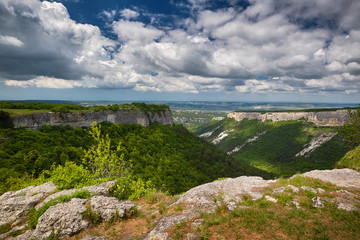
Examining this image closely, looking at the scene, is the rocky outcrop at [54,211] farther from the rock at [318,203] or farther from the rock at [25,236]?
the rock at [318,203]

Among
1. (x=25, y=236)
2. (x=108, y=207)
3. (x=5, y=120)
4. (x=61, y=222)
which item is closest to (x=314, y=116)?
(x=108, y=207)

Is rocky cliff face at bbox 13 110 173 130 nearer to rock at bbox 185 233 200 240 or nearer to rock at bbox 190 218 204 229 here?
rock at bbox 190 218 204 229

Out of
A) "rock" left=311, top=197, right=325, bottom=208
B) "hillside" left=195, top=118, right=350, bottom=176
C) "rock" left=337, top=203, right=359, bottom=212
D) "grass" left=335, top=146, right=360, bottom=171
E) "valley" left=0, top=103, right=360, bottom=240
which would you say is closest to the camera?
"valley" left=0, top=103, right=360, bottom=240

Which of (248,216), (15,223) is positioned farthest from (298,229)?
(15,223)

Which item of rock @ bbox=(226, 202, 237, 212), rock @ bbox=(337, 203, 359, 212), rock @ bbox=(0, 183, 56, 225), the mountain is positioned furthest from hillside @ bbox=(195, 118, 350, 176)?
rock @ bbox=(0, 183, 56, 225)

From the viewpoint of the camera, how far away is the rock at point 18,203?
9952 millimetres

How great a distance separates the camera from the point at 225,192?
12508 mm

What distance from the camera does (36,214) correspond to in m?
9.27

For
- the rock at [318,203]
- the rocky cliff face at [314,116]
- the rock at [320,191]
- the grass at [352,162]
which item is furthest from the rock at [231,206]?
the rocky cliff face at [314,116]

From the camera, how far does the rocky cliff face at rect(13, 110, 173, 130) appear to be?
91.6 feet

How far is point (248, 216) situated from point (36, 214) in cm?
1179

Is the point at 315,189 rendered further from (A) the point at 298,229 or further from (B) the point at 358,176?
(B) the point at 358,176

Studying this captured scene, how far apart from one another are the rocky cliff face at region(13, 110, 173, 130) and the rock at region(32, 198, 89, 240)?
25.8 metres

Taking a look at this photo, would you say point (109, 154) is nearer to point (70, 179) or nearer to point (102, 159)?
point (102, 159)
